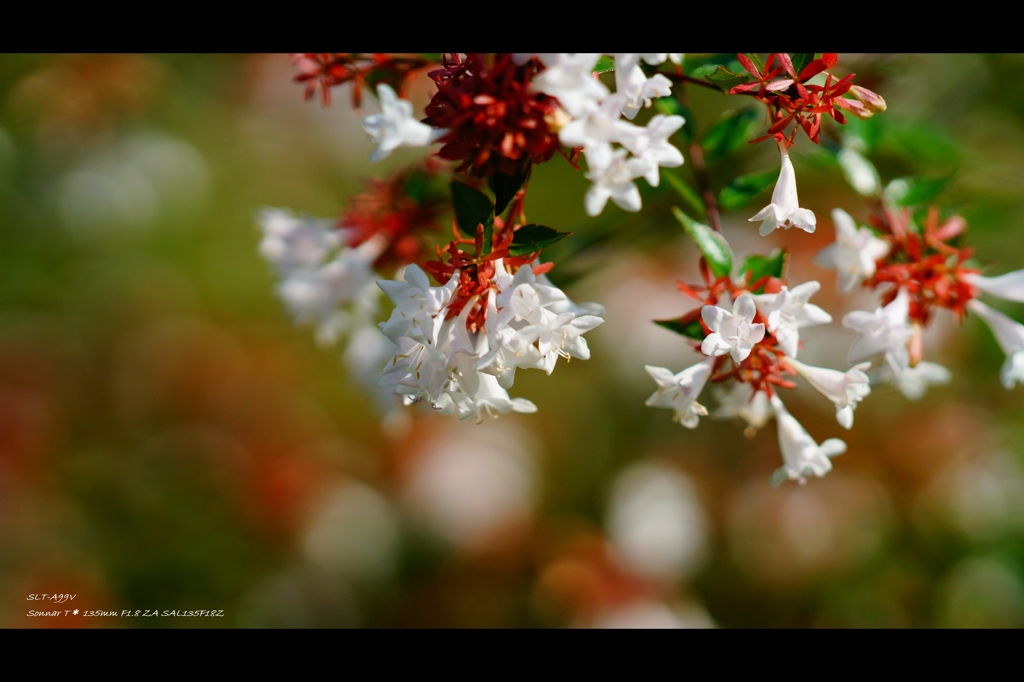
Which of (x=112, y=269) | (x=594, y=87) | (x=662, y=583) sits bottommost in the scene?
(x=662, y=583)

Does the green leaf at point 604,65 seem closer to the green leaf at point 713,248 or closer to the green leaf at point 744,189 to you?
the green leaf at point 713,248

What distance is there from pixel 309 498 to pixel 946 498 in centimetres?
336

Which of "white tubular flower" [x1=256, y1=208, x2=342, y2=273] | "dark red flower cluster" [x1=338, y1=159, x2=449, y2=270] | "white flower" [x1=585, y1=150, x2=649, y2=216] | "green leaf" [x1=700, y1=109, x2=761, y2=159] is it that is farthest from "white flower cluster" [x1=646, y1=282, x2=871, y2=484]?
"white tubular flower" [x1=256, y1=208, x2=342, y2=273]

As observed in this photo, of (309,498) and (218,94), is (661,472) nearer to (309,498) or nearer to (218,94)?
(309,498)

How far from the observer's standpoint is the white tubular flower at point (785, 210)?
1.09 metres

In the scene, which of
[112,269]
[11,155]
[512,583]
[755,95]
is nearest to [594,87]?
[755,95]

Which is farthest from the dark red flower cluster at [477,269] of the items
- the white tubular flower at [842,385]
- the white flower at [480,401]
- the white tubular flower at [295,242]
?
the white tubular flower at [295,242]

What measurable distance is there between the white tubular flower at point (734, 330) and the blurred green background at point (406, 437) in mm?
648

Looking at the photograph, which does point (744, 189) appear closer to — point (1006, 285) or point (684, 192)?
point (684, 192)

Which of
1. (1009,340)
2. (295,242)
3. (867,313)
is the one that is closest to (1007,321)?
(1009,340)

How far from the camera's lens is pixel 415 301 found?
1090mm

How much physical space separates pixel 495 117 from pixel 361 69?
594mm

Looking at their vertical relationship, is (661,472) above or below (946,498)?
above

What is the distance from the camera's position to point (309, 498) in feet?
13.0
